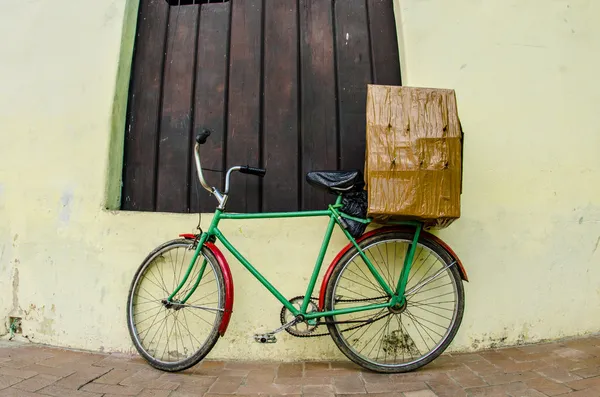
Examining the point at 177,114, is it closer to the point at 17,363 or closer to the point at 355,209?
the point at 355,209

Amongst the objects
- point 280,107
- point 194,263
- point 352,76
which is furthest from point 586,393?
point 280,107

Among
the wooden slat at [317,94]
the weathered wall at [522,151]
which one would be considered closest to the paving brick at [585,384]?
the weathered wall at [522,151]

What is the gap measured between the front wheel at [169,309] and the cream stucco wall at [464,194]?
0.41 ft

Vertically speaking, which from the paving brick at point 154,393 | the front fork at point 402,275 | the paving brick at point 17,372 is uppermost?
the front fork at point 402,275

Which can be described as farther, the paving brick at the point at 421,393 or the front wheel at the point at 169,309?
the front wheel at the point at 169,309

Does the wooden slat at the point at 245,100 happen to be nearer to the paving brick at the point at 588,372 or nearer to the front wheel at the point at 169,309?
the front wheel at the point at 169,309

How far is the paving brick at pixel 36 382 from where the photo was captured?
1857mm

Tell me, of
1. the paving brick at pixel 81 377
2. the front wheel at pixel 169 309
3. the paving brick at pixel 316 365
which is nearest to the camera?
the paving brick at pixel 81 377

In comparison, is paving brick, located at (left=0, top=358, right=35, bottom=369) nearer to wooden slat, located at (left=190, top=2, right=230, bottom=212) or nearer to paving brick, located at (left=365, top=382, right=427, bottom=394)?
wooden slat, located at (left=190, top=2, right=230, bottom=212)

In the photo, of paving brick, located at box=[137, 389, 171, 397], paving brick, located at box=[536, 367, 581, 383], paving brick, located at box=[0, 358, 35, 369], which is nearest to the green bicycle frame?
paving brick, located at box=[137, 389, 171, 397]

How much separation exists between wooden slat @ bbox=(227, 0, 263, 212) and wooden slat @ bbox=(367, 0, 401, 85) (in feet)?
2.73

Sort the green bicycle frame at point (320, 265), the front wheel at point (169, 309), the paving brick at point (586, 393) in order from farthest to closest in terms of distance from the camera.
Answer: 1. the front wheel at point (169, 309)
2. the green bicycle frame at point (320, 265)
3. the paving brick at point (586, 393)

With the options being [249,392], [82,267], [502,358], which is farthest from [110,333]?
[502,358]

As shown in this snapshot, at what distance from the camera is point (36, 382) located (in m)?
1.92
